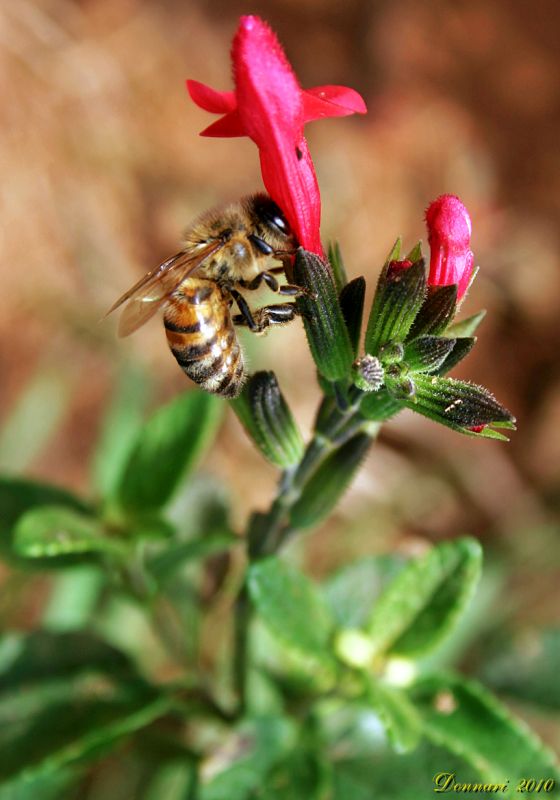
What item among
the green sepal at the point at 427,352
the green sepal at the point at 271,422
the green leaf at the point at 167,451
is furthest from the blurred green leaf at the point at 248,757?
the green sepal at the point at 427,352

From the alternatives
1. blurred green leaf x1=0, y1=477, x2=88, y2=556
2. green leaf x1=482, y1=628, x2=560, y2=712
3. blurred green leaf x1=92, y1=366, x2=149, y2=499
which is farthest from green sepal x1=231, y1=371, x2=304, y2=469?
green leaf x1=482, y1=628, x2=560, y2=712

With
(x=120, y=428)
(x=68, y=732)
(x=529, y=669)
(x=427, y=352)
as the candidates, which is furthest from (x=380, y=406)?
(x=120, y=428)

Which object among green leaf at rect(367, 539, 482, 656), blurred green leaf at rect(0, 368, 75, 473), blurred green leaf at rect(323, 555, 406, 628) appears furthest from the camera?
blurred green leaf at rect(0, 368, 75, 473)

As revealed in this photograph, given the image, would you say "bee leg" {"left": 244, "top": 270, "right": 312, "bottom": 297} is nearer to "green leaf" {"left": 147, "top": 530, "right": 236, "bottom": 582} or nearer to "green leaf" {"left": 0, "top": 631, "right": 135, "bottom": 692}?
"green leaf" {"left": 147, "top": 530, "right": 236, "bottom": 582}

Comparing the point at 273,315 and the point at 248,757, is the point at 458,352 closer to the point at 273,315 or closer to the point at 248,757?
the point at 273,315

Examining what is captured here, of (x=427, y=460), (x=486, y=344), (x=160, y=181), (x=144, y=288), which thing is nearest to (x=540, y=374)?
(x=486, y=344)

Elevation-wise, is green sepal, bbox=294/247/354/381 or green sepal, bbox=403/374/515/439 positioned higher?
green sepal, bbox=294/247/354/381

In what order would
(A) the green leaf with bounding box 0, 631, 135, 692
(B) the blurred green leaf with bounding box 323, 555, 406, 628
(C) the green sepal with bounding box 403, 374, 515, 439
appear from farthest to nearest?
(B) the blurred green leaf with bounding box 323, 555, 406, 628 < (A) the green leaf with bounding box 0, 631, 135, 692 < (C) the green sepal with bounding box 403, 374, 515, 439

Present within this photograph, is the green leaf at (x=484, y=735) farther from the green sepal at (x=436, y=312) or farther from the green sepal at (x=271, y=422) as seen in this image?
the green sepal at (x=436, y=312)
